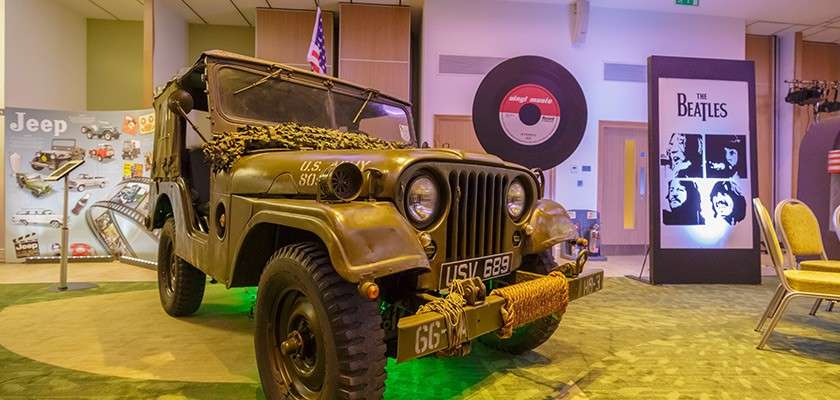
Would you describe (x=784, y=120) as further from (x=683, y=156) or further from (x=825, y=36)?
(x=683, y=156)

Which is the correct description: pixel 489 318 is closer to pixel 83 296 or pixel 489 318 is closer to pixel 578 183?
pixel 83 296

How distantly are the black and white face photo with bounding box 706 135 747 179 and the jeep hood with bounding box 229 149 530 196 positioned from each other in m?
4.38

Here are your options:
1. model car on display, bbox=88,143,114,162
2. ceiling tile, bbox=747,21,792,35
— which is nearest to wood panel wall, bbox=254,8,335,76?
model car on display, bbox=88,143,114,162

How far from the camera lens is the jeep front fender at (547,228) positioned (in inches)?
92.8

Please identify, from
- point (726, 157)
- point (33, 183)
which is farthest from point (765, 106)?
point (33, 183)

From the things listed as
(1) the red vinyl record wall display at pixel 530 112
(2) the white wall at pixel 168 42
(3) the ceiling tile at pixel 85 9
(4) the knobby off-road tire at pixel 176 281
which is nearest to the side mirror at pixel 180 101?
(4) the knobby off-road tire at pixel 176 281

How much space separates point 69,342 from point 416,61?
7238mm

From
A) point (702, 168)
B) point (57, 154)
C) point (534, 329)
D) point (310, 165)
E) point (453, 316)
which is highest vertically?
point (57, 154)

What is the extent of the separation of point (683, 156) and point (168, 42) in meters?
8.27

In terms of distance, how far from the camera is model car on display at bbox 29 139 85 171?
246 inches

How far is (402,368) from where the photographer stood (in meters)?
2.68

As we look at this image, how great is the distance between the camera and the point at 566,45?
8078mm

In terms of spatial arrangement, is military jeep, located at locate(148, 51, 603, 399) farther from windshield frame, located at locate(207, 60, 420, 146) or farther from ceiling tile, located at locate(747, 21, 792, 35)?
ceiling tile, located at locate(747, 21, 792, 35)

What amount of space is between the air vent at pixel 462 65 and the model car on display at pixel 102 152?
16.6 ft
